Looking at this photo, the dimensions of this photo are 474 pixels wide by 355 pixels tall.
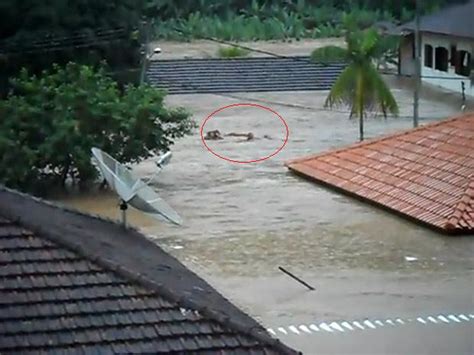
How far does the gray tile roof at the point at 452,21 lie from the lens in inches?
1480

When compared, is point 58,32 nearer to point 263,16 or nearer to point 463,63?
point 463,63

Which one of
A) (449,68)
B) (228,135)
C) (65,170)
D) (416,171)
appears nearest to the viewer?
(416,171)

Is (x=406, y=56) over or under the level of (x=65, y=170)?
under

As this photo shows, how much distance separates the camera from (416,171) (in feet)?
67.6

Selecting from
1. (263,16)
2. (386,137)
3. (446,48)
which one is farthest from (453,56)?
(263,16)

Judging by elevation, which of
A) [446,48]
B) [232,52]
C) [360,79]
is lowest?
[232,52]

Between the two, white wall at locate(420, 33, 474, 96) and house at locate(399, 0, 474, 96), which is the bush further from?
white wall at locate(420, 33, 474, 96)

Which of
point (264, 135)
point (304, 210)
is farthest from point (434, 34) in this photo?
point (304, 210)

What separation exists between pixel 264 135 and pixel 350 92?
3.74 metres

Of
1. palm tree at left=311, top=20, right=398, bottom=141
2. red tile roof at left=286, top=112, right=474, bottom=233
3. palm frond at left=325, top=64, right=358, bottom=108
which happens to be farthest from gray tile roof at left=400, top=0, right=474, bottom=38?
red tile roof at left=286, top=112, right=474, bottom=233

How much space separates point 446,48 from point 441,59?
699mm

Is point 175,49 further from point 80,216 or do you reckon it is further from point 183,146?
point 80,216

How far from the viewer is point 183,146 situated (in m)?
27.5

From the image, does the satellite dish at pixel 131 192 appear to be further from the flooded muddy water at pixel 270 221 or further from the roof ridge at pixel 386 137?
the roof ridge at pixel 386 137
